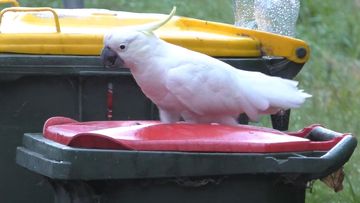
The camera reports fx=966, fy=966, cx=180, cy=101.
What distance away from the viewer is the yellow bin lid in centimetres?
374

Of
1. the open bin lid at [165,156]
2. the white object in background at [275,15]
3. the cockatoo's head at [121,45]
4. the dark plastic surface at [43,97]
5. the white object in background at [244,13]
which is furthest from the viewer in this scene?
the white object in background at [244,13]

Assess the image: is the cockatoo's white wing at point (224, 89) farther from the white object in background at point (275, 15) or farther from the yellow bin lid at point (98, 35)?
the white object in background at point (275, 15)

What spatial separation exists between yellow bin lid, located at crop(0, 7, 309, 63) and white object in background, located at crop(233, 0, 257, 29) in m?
0.43

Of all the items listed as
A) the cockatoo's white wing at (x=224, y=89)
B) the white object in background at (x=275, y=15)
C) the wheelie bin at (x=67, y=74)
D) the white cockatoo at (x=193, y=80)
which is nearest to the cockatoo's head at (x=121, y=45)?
the white cockatoo at (x=193, y=80)

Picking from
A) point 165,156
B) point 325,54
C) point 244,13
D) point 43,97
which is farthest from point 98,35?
point 325,54

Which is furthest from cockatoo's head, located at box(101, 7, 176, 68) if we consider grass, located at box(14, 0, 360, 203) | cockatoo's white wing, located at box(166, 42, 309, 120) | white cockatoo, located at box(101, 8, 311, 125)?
grass, located at box(14, 0, 360, 203)

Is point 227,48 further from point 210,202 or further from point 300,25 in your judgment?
point 300,25

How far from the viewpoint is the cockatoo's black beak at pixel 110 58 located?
11.4ft

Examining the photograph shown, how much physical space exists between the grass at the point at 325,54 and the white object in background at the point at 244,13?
1.02 meters

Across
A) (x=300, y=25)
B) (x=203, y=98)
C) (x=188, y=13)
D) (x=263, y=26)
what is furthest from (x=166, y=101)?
(x=300, y=25)

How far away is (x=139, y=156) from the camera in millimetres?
3025

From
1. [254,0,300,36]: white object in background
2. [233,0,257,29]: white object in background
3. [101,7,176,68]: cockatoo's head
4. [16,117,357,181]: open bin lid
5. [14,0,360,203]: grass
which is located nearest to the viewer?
[16,117,357,181]: open bin lid

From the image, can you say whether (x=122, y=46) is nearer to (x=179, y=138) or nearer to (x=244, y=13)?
(x=179, y=138)

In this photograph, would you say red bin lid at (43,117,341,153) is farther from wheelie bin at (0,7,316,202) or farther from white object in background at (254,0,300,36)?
white object in background at (254,0,300,36)
